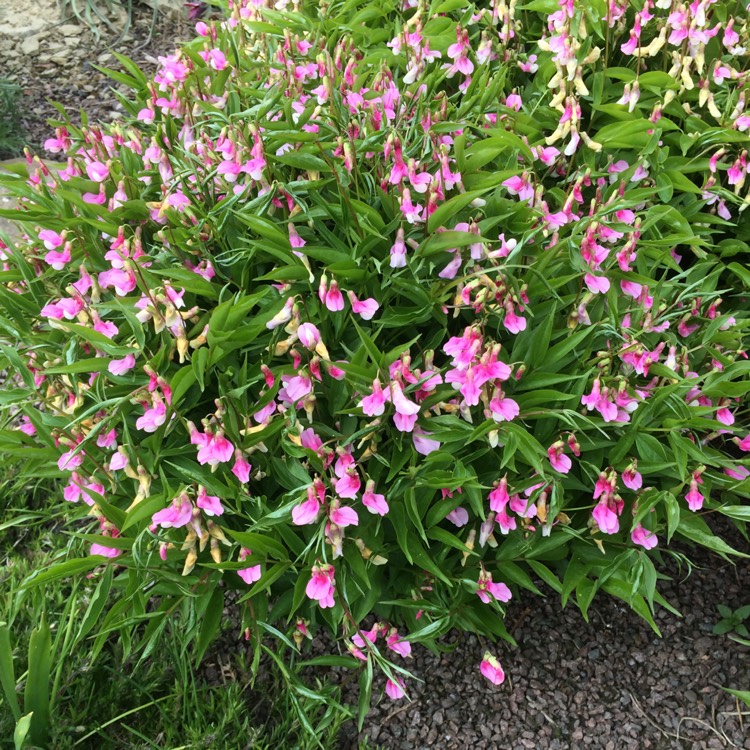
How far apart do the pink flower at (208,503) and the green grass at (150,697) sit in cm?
45

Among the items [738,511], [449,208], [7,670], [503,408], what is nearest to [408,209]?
[449,208]

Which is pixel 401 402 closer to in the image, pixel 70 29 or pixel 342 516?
pixel 342 516

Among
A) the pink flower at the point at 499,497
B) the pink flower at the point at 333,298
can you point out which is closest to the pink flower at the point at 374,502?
the pink flower at the point at 499,497

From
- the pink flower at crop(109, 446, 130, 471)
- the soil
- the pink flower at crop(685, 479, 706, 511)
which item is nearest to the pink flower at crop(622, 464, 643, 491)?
the pink flower at crop(685, 479, 706, 511)

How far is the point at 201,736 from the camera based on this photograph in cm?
170

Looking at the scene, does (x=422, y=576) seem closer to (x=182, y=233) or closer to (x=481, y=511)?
(x=481, y=511)

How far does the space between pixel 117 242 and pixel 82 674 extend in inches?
39.5

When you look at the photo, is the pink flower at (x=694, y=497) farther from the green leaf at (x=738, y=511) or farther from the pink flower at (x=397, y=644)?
the pink flower at (x=397, y=644)

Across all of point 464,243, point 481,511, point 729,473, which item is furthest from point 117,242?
point 729,473

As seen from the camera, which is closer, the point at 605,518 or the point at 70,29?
the point at 605,518

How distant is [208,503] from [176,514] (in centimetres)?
6

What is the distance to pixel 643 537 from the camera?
5.07 feet

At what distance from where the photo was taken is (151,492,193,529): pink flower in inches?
53.5

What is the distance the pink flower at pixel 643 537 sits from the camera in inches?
60.7
